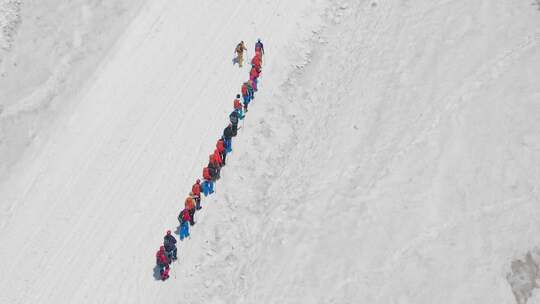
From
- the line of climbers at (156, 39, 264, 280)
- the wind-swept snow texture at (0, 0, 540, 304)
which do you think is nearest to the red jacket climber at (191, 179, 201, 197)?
the line of climbers at (156, 39, 264, 280)

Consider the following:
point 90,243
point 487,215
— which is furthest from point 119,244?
point 487,215

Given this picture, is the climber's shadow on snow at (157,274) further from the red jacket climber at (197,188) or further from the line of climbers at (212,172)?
the red jacket climber at (197,188)

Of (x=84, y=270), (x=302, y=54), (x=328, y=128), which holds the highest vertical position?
(x=302, y=54)

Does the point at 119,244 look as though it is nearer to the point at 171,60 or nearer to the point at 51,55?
the point at 171,60

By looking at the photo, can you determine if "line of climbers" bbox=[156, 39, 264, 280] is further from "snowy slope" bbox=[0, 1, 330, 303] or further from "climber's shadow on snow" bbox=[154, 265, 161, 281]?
"snowy slope" bbox=[0, 1, 330, 303]

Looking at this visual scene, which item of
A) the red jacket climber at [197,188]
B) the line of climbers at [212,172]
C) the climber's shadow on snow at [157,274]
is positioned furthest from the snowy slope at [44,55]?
the climber's shadow on snow at [157,274]

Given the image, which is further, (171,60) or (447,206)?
(171,60)
